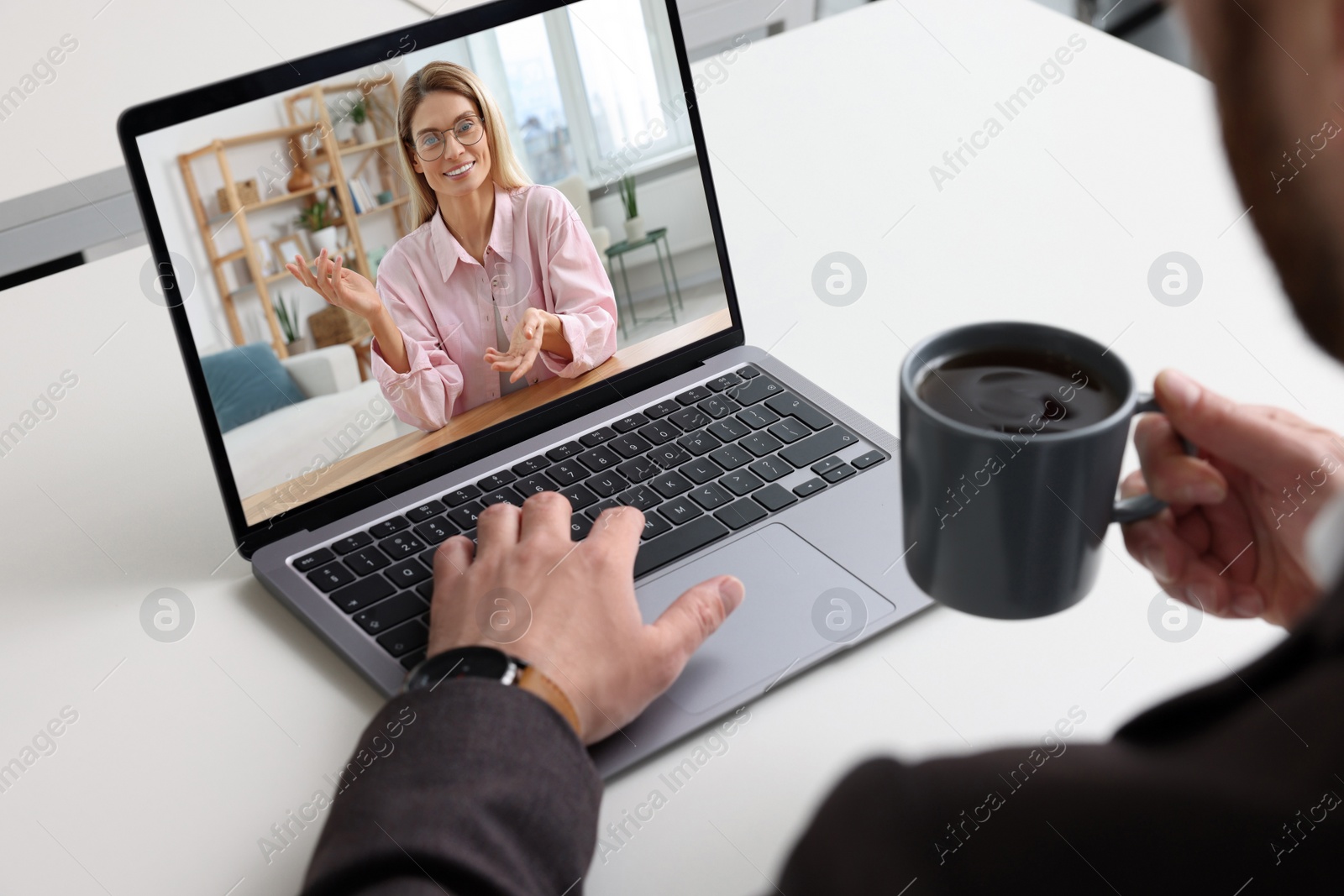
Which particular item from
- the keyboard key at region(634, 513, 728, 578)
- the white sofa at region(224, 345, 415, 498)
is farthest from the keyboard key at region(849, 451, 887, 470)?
the white sofa at region(224, 345, 415, 498)

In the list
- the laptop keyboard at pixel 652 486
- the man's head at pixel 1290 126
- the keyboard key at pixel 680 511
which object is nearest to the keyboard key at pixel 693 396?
the laptop keyboard at pixel 652 486

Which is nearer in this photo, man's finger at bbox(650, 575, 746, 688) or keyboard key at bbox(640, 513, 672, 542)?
man's finger at bbox(650, 575, 746, 688)

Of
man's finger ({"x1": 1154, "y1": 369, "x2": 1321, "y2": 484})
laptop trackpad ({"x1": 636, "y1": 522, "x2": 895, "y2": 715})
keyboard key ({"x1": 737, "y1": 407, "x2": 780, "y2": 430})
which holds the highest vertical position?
man's finger ({"x1": 1154, "y1": 369, "x2": 1321, "y2": 484})

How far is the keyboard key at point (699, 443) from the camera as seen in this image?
73 centimetres

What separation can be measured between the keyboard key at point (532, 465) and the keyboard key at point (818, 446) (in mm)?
167

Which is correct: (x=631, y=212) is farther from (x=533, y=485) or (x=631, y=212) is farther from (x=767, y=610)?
(x=767, y=610)

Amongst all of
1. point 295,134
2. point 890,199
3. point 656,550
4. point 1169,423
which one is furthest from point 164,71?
point 1169,423

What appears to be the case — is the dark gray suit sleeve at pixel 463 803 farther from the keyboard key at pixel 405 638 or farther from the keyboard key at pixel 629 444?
the keyboard key at pixel 629 444

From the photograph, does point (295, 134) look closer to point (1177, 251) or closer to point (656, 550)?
point (656, 550)

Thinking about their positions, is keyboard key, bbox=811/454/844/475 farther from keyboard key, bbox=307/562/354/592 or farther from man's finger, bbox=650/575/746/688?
keyboard key, bbox=307/562/354/592

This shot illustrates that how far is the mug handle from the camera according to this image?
0.42 m

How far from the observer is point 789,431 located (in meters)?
0.74

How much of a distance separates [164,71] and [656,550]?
3.56ft

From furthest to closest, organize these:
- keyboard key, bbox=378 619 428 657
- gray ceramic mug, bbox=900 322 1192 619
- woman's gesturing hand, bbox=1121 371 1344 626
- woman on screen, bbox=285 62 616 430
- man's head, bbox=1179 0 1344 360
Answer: woman on screen, bbox=285 62 616 430, keyboard key, bbox=378 619 428 657, woman's gesturing hand, bbox=1121 371 1344 626, gray ceramic mug, bbox=900 322 1192 619, man's head, bbox=1179 0 1344 360
